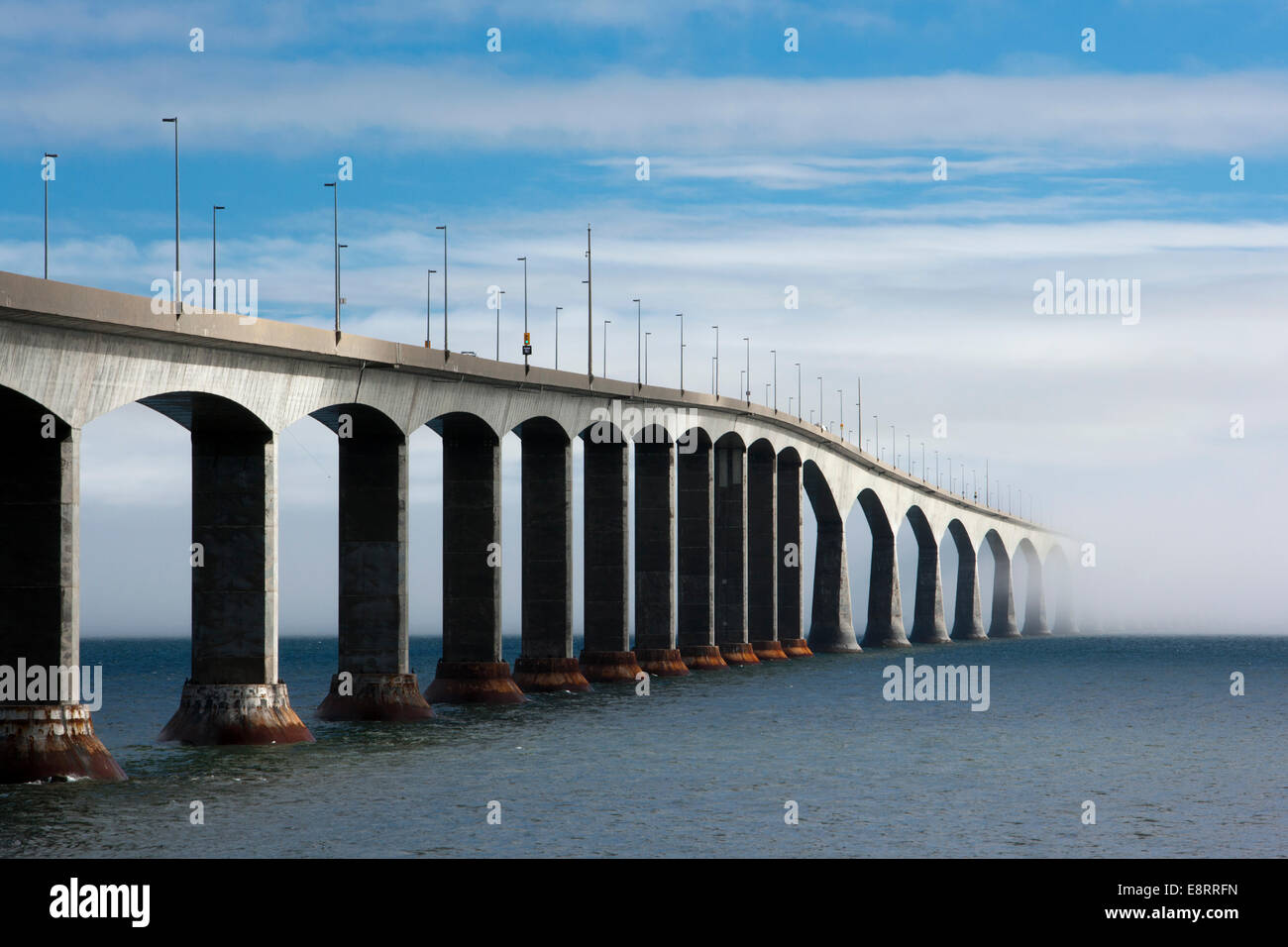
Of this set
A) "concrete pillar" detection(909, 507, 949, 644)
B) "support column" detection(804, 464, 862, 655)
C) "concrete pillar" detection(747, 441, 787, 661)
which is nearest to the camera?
"concrete pillar" detection(747, 441, 787, 661)

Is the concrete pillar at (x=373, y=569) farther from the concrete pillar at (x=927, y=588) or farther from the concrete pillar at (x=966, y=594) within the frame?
the concrete pillar at (x=966, y=594)

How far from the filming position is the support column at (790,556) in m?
115

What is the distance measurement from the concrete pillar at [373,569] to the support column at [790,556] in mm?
58031

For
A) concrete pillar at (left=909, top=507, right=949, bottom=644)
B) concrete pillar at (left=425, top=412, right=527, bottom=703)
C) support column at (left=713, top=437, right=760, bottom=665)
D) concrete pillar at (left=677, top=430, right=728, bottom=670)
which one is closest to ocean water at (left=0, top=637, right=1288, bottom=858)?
concrete pillar at (left=425, top=412, right=527, bottom=703)

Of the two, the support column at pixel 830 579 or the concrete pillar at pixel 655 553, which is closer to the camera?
the concrete pillar at pixel 655 553

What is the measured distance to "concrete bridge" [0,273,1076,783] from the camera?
4100 cm

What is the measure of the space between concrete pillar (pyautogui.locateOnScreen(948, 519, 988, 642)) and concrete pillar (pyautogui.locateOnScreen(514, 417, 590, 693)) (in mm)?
111090

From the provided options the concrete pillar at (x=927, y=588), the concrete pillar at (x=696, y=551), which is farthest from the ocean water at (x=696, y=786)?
the concrete pillar at (x=927, y=588)

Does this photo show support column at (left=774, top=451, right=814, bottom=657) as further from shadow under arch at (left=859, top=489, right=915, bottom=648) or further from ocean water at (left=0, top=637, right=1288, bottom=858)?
ocean water at (left=0, top=637, right=1288, bottom=858)

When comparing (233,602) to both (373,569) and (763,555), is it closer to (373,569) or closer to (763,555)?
(373,569)

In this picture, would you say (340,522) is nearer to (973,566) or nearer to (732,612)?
(732,612)

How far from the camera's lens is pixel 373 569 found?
58062 millimetres

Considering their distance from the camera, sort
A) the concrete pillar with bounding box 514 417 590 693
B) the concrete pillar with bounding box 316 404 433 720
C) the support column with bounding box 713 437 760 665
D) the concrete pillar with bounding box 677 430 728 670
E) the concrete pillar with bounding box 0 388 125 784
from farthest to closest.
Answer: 1. the support column with bounding box 713 437 760 665
2. the concrete pillar with bounding box 677 430 728 670
3. the concrete pillar with bounding box 514 417 590 693
4. the concrete pillar with bounding box 316 404 433 720
5. the concrete pillar with bounding box 0 388 125 784

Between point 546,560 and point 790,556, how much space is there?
142ft
